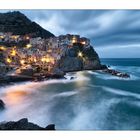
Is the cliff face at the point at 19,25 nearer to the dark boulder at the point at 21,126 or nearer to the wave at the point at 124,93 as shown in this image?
the wave at the point at 124,93

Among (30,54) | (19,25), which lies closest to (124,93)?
(30,54)

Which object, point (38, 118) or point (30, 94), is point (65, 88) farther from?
point (38, 118)

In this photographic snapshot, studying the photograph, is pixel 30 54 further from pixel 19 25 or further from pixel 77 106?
pixel 77 106

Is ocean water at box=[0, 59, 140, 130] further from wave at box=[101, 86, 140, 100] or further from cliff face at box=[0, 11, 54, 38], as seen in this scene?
cliff face at box=[0, 11, 54, 38]

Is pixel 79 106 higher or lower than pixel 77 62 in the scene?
lower

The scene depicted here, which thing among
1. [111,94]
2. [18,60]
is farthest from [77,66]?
[111,94]
